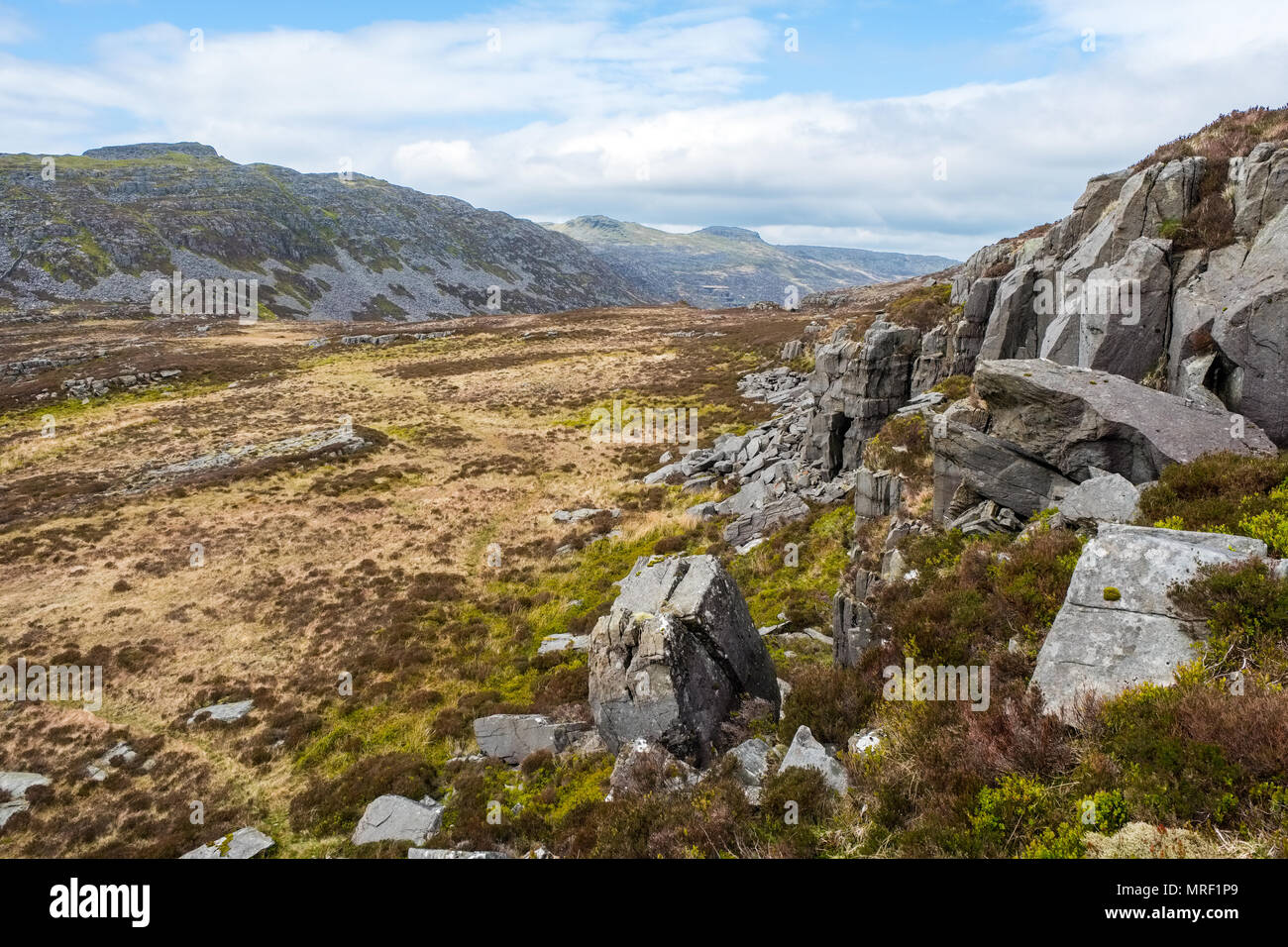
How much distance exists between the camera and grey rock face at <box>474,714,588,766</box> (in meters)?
14.0

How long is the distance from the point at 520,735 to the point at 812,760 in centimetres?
823

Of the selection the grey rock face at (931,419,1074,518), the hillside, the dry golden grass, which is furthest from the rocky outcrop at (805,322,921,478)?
the grey rock face at (931,419,1074,518)

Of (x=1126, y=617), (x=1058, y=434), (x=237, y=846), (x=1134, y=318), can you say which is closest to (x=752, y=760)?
(x=1126, y=617)

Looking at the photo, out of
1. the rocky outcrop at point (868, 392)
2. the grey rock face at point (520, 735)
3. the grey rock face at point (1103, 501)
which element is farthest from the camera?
the rocky outcrop at point (868, 392)

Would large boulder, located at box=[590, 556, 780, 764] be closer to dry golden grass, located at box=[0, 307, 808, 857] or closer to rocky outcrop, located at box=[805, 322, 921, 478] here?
dry golden grass, located at box=[0, 307, 808, 857]

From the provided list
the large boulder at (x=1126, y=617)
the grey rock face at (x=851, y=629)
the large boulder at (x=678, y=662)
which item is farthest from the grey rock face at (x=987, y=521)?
the large boulder at (x=678, y=662)

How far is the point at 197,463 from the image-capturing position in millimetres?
41219

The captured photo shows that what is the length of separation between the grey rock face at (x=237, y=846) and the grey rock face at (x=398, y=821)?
70.9 inches

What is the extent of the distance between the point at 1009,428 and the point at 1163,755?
9541 millimetres

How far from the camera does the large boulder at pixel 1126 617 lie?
7.15m

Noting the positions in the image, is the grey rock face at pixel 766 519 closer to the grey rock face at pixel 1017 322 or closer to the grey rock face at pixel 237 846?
the grey rock face at pixel 1017 322

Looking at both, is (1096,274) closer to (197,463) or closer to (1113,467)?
(1113,467)

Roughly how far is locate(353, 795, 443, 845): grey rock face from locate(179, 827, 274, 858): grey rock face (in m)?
1.80

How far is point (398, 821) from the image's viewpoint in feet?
40.6
